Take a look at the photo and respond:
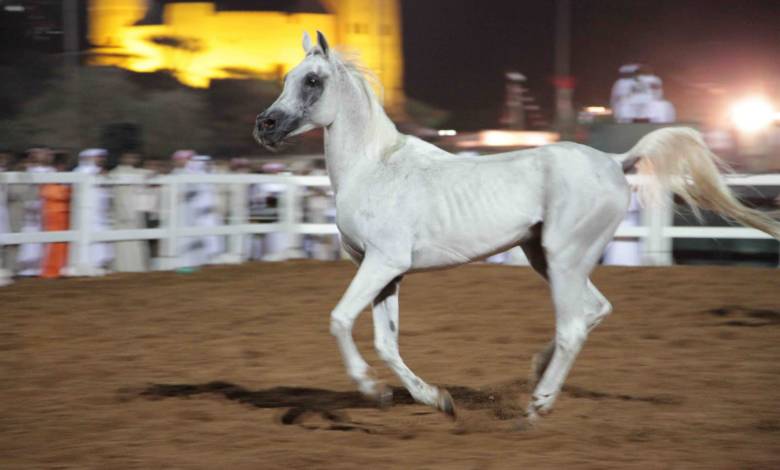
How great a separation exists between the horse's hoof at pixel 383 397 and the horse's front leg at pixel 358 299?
18cm

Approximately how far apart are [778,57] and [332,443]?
46.1 meters

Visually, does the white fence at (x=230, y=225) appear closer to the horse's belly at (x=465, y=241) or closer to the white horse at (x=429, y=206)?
the white horse at (x=429, y=206)

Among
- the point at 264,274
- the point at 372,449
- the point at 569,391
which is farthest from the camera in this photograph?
the point at 264,274

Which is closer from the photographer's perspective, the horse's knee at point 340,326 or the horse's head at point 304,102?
the horse's knee at point 340,326

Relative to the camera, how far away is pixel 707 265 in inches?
562

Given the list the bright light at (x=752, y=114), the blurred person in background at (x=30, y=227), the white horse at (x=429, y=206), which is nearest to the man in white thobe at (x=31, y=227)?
the blurred person in background at (x=30, y=227)

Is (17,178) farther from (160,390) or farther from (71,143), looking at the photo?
(71,143)

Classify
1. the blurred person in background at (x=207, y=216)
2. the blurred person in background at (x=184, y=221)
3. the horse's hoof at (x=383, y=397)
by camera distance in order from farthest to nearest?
the blurred person in background at (x=207, y=216)
the blurred person in background at (x=184, y=221)
the horse's hoof at (x=383, y=397)

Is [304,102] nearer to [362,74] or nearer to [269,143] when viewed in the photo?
[269,143]

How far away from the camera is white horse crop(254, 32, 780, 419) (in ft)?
19.3

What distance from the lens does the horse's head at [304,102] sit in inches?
239

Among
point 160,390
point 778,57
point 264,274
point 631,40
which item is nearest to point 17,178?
point 264,274

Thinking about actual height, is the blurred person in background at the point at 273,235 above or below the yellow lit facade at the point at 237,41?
below

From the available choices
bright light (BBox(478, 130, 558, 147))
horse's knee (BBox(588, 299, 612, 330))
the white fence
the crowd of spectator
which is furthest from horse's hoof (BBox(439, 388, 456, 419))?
bright light (BBox(478, 130, 558, 147))
